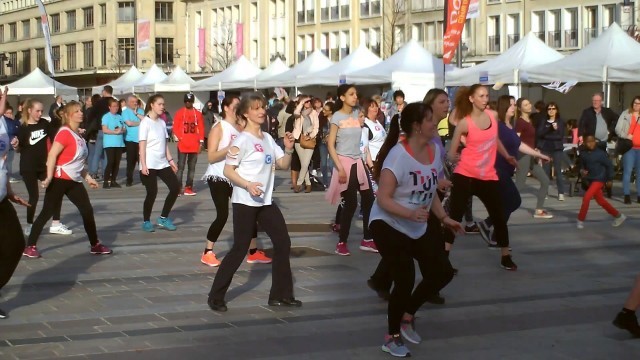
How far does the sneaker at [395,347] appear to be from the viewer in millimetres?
7281

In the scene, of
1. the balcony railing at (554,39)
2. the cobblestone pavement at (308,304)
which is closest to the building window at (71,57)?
the balcony railing at (554,39)

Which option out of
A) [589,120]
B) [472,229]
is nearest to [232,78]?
[589,120]

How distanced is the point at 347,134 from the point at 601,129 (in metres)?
9.50

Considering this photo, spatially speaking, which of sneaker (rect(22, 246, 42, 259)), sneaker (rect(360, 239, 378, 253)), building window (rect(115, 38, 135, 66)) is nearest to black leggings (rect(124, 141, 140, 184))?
sneaker (rect(22, 246, 42, 259))

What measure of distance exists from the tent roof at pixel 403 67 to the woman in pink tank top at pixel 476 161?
69.4 ft

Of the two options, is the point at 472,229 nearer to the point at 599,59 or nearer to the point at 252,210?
the point at 252,210

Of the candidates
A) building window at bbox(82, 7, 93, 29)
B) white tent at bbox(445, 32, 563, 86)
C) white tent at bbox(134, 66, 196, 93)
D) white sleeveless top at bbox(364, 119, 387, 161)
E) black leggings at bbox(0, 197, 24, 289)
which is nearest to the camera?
black leggings at bbox(0, 197, 24, 289)

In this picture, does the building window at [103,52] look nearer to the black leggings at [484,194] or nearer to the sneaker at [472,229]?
the sneaker at [472,229]

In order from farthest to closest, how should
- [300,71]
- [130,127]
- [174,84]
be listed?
[174,84] < [300,71] < [130,127]

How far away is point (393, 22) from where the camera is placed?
6544 cm

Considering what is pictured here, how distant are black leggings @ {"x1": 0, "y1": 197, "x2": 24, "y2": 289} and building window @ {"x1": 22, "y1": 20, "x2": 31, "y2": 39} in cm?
10609

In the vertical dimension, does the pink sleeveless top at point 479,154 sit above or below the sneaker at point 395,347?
above

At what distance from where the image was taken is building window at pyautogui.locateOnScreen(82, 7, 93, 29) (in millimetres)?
98562

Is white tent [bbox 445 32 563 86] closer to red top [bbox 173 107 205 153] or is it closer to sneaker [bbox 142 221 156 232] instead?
red top [bbox 173 107 205 153]
